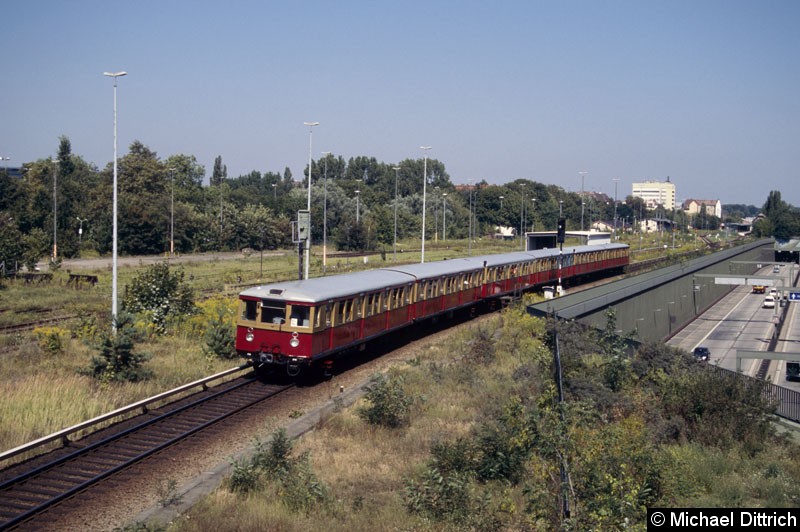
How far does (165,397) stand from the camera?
16.5 metres

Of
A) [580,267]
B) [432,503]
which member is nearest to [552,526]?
[432,503]

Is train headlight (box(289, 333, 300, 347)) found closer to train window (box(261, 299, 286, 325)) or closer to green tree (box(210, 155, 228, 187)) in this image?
train window (box(261, 299, 286, 325))

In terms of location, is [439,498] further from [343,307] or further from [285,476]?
[343,307]

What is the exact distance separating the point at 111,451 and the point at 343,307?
319 inches

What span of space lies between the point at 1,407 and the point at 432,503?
9431mm

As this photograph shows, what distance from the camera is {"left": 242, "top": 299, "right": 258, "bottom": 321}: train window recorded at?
1895 cm

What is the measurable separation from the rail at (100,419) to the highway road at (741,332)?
33.6m

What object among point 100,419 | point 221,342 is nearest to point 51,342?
point 221,342

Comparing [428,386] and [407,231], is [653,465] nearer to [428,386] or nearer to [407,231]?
[428,386]

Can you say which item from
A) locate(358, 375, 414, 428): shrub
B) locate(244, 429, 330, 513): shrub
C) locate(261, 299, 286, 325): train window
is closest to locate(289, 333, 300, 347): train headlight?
locate(261, 299, 286, 325): train window

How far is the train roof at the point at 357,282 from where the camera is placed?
18.8m

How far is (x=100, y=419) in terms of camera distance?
14305 millimetres

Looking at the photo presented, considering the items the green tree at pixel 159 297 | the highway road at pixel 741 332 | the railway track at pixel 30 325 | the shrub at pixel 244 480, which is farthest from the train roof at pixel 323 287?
the highway road at pixel 741 332

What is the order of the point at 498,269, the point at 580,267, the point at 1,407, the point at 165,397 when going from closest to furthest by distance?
the point at 1,407
the point at 165,397
the point at 498,269
the point at 580,267
